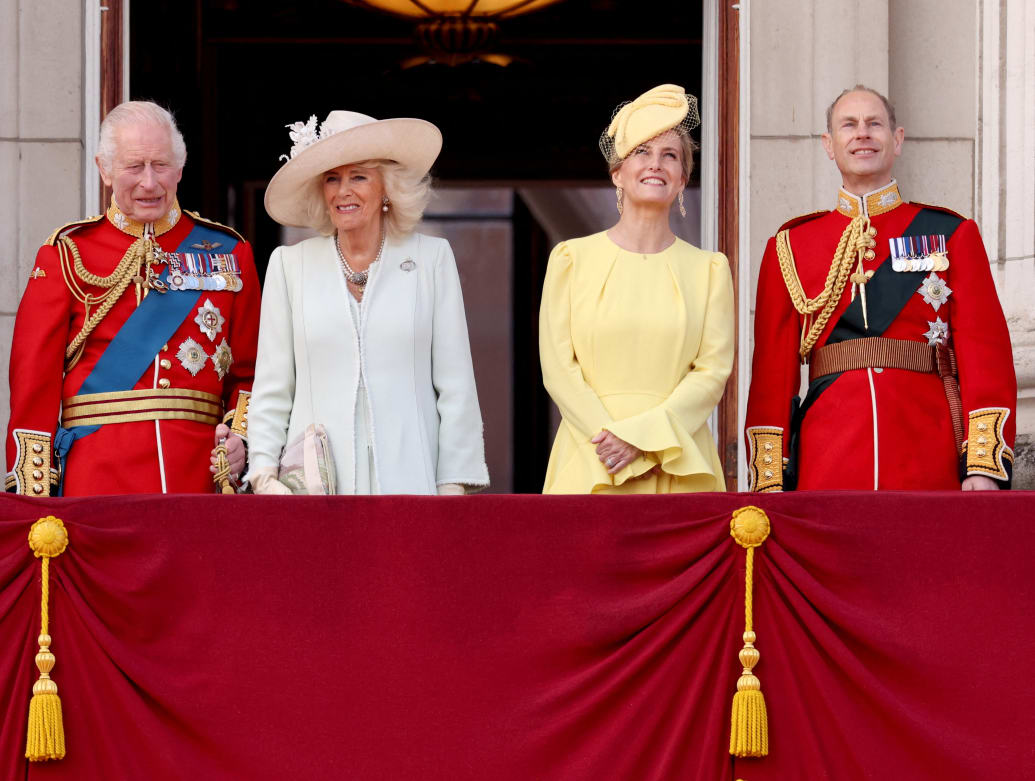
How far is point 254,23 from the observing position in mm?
11047

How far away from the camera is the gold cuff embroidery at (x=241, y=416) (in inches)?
207

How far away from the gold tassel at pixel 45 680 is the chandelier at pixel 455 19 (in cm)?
539

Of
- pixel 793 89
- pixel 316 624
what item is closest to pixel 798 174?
pixel 793 89

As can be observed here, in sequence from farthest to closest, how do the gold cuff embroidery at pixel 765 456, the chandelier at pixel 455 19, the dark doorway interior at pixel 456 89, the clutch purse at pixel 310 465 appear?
the dark doorway interior at pixel 456 89 < the chandelier at pixel 455 19 < the gold cuff embroidery at pixel 765 456 < the clutch purse at pixel 310 465

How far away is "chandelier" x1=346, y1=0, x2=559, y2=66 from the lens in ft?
31.3

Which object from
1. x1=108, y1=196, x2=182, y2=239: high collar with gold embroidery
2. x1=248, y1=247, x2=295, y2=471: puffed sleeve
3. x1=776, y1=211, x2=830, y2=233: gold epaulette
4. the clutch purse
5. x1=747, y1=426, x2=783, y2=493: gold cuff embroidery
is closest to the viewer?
the clutch purse

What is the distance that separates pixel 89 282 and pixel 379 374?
846 millimetres

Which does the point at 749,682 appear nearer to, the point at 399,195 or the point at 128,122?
the point at 399,195

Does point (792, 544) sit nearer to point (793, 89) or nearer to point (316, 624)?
point (316, 624)

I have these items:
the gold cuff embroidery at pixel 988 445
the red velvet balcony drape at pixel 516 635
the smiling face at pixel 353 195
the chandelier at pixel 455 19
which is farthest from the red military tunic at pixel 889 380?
the chandelier at pixel 455 19

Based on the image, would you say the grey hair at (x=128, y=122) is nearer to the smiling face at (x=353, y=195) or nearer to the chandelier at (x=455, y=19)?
the smiling face at (x=353, y=195)

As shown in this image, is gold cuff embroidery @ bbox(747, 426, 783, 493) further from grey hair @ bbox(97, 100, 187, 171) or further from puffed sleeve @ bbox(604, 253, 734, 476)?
grey hair @ bbox(97, 100, 187, 171)

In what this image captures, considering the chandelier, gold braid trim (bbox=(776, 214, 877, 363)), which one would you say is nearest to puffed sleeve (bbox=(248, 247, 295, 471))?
gold braid trim (bbox=(776, 214, 877, 363))

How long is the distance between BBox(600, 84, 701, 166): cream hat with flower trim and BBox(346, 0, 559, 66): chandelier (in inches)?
168
